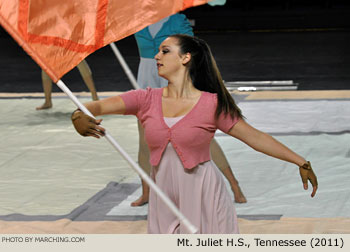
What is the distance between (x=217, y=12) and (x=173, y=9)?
26.2 meters

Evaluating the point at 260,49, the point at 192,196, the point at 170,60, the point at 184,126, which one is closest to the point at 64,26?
the point at 170,60

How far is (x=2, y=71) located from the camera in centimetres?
1889

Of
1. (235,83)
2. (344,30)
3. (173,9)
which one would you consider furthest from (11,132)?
(344,30)

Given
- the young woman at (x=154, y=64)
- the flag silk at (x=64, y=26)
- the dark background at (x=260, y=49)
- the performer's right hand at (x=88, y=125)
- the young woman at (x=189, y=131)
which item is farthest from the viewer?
the dark background at (x=260, y=49)

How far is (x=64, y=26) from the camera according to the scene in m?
4.65

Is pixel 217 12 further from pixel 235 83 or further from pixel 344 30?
pixel 235 83

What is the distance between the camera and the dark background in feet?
54.0

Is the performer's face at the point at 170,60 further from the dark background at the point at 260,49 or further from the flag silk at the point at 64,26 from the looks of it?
the dark background at the point at 260,49

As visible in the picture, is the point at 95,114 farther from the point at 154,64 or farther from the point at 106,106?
the point at 154,64

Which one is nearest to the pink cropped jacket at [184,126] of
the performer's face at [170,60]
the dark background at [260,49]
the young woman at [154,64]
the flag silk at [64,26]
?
the performer's face at [170,60]

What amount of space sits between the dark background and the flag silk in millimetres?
10253

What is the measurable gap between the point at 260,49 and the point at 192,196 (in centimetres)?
1687

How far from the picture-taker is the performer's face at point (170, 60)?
15.6ft

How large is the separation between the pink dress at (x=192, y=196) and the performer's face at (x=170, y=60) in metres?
0.43
